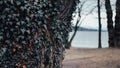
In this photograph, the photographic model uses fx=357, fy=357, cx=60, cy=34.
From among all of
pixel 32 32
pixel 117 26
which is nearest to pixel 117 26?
pixel 117 26

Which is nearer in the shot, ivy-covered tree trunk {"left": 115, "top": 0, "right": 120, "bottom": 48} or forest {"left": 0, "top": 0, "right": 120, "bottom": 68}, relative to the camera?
forest {"left": 0, "top": 0, "right": 120, "bottom": 68}

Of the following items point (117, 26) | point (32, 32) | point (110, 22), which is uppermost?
point (32, 32)

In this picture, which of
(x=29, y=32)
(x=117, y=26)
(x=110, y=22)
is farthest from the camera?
(x=110, y=22)

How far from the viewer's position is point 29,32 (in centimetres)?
493

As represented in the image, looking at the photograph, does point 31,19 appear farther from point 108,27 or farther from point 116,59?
point 108,27

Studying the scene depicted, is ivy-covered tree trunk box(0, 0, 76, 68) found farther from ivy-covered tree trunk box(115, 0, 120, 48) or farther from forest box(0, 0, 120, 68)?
ivy-covered tree trunk box(115, 0, 120, 48)

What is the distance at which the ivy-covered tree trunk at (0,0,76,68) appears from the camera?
188 inches

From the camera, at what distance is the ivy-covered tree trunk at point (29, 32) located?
4.78 metres

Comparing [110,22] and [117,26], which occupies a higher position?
[110,22]

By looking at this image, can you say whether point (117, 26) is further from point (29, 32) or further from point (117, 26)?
point (29, 32)

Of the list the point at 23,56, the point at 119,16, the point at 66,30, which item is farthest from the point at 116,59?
the point at 23,56

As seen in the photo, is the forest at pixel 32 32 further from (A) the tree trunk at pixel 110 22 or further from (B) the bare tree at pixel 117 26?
(A) the tree trunk at pixel 110 22

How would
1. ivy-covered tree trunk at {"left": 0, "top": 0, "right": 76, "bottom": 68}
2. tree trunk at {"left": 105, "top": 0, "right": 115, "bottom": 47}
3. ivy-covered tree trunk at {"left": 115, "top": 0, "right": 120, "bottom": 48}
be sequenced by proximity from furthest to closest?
tree trunk at {"left": 105, "top": 0, "right": 115, "bottom": 47}
ivy-covered tree trunk at {"left": 115, "top": 0, "right": 120, "bottom": 48}
ivy-covered tree trunk at {"left": 0, "top": 0, "right": 76, "bottom": 68}

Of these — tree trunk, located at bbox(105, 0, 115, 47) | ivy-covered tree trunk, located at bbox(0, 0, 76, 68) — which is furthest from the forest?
tree trunk, located at bbox(105, 0, 115, 47)
